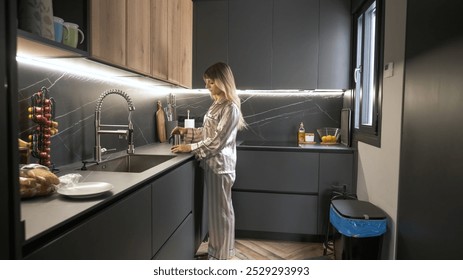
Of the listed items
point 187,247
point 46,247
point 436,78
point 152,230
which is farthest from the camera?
point 187,247

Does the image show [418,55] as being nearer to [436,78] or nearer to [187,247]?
[436,78]

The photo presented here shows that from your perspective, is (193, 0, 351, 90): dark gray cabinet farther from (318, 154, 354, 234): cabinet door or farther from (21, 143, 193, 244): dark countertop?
(21, 143, 193, 244): dark countertop

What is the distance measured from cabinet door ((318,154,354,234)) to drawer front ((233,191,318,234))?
0.08 meters

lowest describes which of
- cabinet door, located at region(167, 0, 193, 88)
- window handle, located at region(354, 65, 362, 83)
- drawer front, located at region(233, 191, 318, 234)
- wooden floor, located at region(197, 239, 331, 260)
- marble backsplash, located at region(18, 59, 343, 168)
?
wooden floor, located at region(197, 239, 331, 260)

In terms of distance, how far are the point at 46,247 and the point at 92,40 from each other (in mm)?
1029

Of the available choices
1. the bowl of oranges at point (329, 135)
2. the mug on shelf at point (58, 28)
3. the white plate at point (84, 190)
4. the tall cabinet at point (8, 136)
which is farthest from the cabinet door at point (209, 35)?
the tall cabinet at point (8, 136)

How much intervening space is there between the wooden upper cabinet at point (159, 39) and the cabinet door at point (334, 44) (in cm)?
154

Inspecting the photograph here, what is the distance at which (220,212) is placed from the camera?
2307 mm

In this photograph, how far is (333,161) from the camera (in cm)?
275

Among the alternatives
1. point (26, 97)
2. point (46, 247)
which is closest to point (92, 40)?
point (26, 97)

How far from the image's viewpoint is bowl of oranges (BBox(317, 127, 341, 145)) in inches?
122

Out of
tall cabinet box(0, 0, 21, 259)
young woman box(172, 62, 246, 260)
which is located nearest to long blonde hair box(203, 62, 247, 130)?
young woman box(172, 62, 246, 260)

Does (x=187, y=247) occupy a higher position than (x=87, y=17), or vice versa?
(x=87, y=17)

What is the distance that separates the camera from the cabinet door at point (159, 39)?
2203 millimetres
